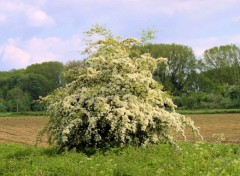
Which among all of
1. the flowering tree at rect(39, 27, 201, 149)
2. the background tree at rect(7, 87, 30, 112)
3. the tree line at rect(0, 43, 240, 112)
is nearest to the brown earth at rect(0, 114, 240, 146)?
the flowering tree at rect(39, 27, 201, 149)

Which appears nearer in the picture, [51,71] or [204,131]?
[204,131]

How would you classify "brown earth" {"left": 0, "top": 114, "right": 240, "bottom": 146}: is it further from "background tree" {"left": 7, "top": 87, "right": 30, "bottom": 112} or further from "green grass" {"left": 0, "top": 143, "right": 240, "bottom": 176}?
"background tree" {"left": 7, "top": 87, "right": 30, "bottom": 112}

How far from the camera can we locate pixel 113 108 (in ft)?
53.2

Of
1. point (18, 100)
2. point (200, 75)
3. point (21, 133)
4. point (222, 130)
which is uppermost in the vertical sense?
point (200, 75)

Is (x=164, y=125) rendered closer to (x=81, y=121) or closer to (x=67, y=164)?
(x=81, y=121)

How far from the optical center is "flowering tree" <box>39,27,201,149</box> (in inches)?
618

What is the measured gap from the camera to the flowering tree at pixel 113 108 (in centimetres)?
1570

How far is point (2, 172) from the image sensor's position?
12.2 meters

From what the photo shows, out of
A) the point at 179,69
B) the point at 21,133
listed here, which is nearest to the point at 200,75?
the point at 179,69

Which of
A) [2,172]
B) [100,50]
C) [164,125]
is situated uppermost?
[100,50]

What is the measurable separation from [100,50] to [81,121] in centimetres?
435

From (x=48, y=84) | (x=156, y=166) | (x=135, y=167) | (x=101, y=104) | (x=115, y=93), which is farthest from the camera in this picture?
(x=48, y=84)

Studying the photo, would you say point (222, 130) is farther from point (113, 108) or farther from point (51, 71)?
point (51, 71)

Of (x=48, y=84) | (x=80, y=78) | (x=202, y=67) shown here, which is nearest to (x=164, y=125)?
(x=80, y=78)
